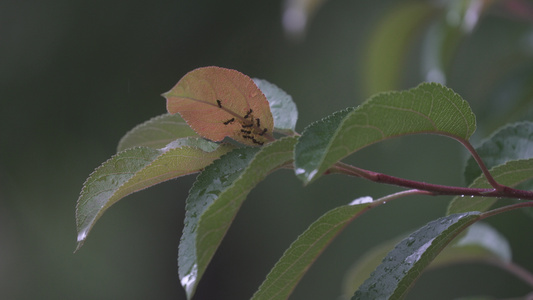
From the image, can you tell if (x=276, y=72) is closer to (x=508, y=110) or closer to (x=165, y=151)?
(x=508, y=110)

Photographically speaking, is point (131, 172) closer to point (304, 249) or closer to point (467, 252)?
point (304, 249)

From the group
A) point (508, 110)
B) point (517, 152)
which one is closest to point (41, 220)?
point (508, 110)

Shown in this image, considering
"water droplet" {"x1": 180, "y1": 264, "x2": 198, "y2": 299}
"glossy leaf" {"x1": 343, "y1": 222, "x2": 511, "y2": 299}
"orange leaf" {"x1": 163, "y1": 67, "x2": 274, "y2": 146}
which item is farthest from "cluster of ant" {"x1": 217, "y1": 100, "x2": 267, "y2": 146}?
"glossy leaf" {"x1": 343, "y1": 222, "x2": 511, "y2": 299}

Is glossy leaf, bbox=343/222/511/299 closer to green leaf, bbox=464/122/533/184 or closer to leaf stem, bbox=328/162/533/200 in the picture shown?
green leaf, bbox=464/122/533/184

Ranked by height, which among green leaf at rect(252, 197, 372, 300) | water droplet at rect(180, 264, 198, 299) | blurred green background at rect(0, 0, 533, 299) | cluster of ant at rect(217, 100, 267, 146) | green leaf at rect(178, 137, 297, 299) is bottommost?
blurred green background at rect(0, 0, 533, 299)

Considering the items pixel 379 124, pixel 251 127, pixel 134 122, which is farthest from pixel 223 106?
pixel 134 122

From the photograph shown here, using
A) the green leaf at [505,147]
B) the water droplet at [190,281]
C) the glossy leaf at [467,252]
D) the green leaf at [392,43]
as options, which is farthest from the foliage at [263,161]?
the green leaf at [392,43]
